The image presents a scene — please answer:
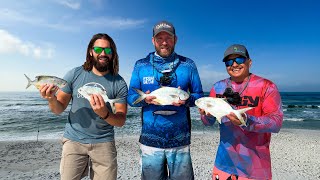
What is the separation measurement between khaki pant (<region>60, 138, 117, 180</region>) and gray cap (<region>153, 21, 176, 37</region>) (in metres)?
2.09

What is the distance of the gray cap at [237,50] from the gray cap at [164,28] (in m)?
1.01

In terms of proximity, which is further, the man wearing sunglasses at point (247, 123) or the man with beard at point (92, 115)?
the man with beard at point (92, 115)

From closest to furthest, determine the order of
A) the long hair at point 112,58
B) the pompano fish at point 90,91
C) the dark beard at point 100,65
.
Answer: the pompano fish at point 90,91
the dark beard at point 100,65
the long hair at point 112,58

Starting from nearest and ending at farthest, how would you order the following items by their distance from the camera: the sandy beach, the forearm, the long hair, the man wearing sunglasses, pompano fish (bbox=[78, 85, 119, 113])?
the man wearing sunglasses → pompano fish (bbox=[78, 85, 119, 113]) → the forearm → the long hair → the sandy beach

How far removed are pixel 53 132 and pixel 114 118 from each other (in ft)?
77.5

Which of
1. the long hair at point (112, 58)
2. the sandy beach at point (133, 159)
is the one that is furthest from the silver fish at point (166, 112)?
the sandy beach at point (133, 159)

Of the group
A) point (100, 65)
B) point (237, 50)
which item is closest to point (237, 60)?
point (237, 50)

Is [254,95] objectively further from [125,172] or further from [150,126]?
[125,172]

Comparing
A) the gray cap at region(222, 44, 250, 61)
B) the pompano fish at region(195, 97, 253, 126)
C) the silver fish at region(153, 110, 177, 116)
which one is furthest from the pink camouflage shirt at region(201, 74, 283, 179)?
the silver fish at region(153, 110, 177, 116)

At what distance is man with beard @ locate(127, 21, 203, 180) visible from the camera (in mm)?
4391

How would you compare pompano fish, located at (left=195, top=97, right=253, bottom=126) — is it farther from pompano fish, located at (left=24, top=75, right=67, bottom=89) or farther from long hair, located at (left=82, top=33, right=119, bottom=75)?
pompano fish, located at (left=24, top=75, right=67, bottom=89)

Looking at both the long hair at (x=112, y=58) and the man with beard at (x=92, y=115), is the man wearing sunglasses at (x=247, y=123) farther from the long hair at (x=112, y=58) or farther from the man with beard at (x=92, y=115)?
the long hair at (x=112, y=58)

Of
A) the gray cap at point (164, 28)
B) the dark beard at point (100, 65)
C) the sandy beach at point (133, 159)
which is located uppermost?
the gray cap at point (164, 28)

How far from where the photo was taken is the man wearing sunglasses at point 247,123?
3637 mm
